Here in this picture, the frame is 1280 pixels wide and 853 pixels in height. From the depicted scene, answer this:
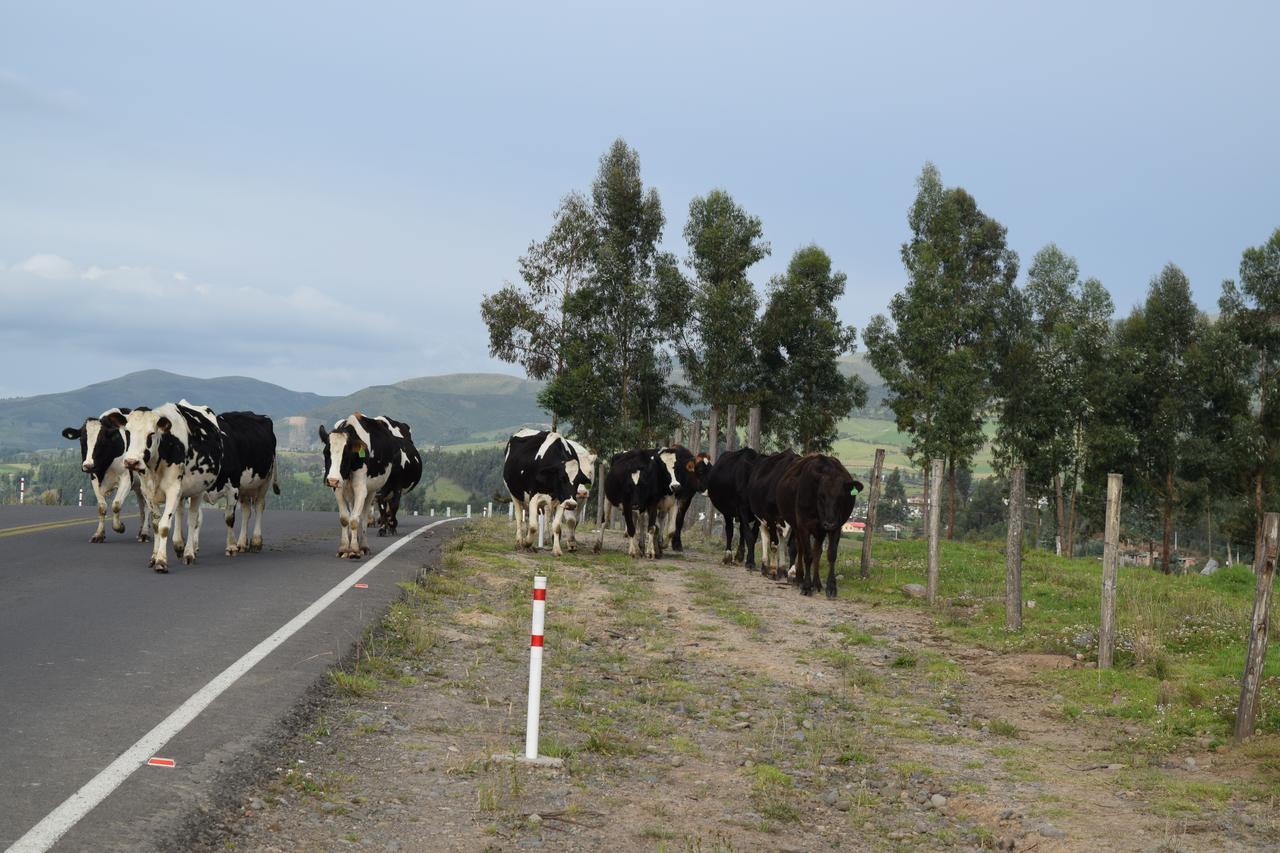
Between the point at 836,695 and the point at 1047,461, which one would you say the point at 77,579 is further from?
the point at 1047,461

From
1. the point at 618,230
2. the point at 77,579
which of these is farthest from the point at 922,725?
the point at 618,230

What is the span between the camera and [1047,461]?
49750 mm

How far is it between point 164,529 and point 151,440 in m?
1.20

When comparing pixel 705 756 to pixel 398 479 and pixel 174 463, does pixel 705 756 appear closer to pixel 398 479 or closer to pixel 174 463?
pixel 174 463

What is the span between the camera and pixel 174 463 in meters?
15.3

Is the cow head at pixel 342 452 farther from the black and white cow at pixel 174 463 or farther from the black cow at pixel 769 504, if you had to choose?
the black cow at pixel 769 504

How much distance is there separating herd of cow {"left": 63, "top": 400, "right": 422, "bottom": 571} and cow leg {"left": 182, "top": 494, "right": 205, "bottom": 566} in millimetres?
15

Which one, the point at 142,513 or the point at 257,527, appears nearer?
the point at 257,527

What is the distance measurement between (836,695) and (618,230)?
149 feet

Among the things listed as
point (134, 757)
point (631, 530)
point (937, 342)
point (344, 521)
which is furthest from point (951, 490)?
point (134, 757)

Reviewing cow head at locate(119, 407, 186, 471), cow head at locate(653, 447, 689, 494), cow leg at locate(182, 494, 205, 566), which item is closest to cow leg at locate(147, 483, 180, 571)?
cow leg at locate(182, 494, 205, 566)

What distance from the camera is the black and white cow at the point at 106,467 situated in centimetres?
1784

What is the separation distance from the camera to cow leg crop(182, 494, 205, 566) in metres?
15.5

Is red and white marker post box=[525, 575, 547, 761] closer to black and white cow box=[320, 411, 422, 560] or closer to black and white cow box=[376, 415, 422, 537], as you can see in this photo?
black and white cow box=[320, 411, 422, 560]
